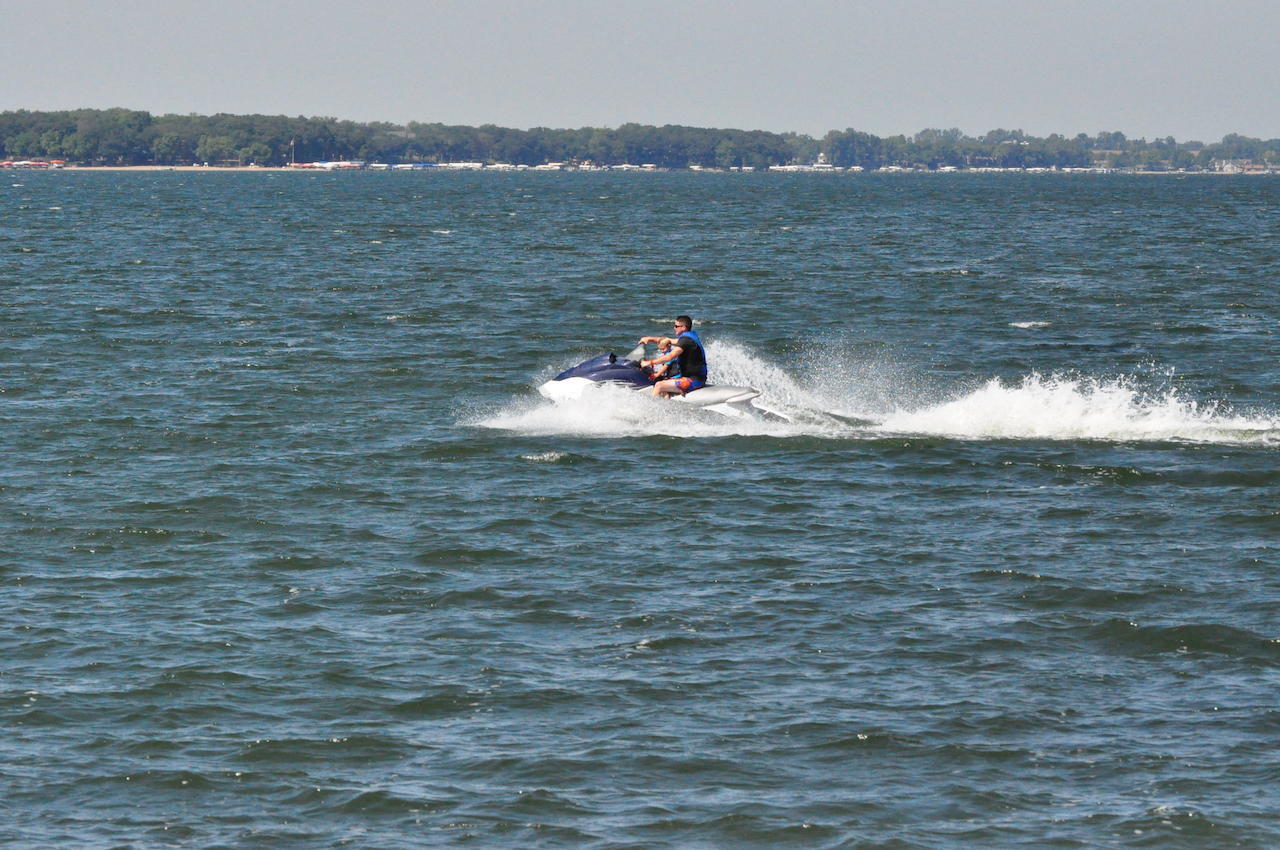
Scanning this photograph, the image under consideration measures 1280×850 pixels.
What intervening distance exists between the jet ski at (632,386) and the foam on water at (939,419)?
141mm

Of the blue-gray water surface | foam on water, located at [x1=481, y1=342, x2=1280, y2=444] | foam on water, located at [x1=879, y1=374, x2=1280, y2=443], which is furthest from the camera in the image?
foam on water, located at [x1=481, y1=342, x2=1280, y2=444]

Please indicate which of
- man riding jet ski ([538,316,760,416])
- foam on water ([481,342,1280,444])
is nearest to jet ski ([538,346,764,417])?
man riding jet ski ([538,316,760,416])

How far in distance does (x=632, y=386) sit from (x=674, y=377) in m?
0.80

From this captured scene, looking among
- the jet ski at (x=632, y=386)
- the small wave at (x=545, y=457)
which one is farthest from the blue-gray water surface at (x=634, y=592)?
the jet ski at (x=632, y=386)

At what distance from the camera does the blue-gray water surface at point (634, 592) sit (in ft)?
40.7

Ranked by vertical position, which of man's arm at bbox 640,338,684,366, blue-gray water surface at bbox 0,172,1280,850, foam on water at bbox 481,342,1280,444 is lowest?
blue-gray water surface at bbox 0,172,1280,850

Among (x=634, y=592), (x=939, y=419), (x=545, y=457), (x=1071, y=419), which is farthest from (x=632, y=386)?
(x=634, y=592)

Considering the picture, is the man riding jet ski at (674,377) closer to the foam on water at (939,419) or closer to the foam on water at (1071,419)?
the foam on water at (939,419)

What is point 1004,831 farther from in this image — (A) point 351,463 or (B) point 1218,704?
(A) point 351,463

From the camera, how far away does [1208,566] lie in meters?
18.7

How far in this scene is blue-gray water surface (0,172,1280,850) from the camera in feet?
40.7

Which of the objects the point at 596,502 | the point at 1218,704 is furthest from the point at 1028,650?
the point at 596,502

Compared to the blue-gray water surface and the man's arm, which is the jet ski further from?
the blue-gray water surface

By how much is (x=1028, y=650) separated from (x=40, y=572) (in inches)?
434
